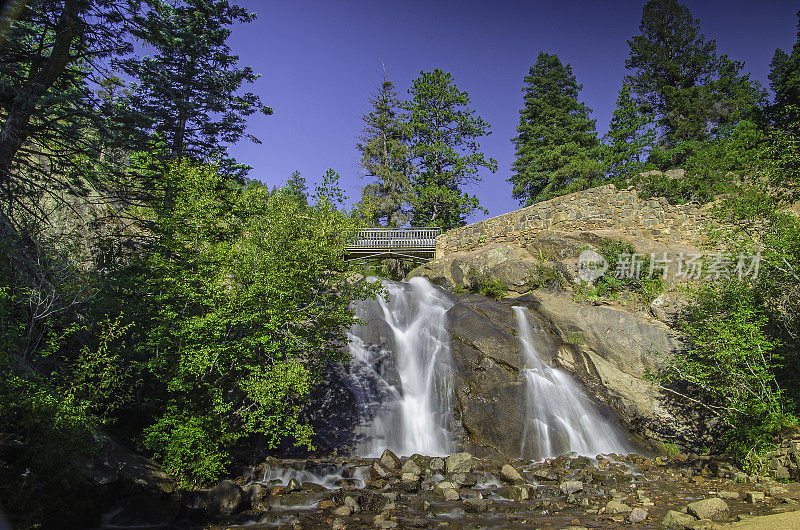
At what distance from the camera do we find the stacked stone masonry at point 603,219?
2027 centimetres

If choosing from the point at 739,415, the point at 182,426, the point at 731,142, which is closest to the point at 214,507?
the point at 182,426

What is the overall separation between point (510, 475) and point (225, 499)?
6.37m

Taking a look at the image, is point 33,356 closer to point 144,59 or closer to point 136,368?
point 136,368

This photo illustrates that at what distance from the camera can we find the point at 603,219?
21.7 m

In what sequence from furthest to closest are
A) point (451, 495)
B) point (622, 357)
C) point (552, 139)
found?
point (552, 139)
point (622, 357)
point (451, 495)

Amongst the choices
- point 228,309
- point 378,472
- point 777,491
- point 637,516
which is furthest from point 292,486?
point 777,491

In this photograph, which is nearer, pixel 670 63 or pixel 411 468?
pixel 411 468

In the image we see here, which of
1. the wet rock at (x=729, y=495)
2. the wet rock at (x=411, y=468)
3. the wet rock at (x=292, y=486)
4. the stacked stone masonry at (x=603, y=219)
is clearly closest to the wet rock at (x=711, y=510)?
the wet rock at (x=729, y=495)

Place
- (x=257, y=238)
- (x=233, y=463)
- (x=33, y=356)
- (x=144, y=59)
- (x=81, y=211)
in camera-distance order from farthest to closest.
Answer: (x=144, y=59) < (x=81, y=211) < (x=233, y=463) < (x=257, y=238) < (x=33, y=356)

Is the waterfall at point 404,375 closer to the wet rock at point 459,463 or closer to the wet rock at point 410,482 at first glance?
the wet rock at point 459,463

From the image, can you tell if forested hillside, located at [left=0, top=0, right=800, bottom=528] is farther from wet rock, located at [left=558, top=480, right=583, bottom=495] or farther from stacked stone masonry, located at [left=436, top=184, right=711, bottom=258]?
stacked stone masonry, located at [left=436, top=184, right=711, bottom=258]

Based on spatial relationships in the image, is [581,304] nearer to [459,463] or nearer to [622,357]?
[622,357]

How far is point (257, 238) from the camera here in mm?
9930

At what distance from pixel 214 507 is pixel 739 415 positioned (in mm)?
12404
